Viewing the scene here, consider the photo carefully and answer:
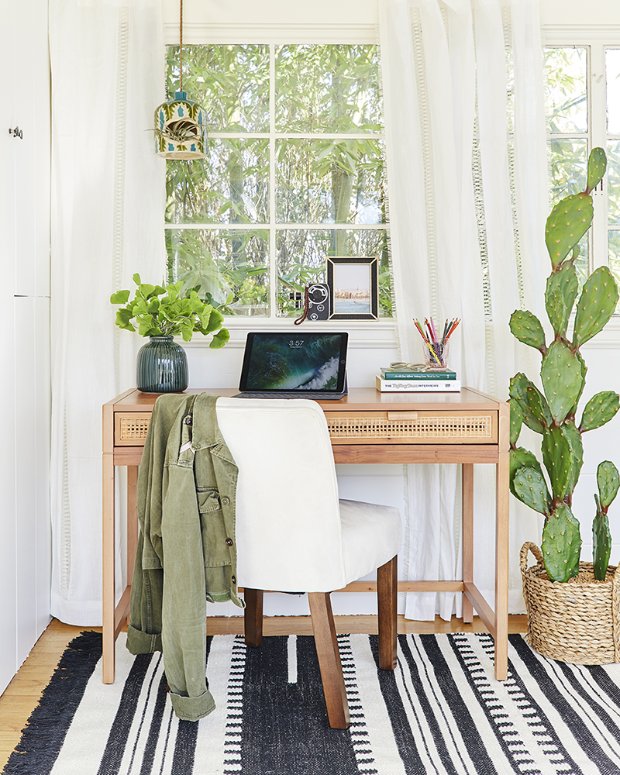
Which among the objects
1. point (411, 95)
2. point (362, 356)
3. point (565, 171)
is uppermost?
point (411, 95)

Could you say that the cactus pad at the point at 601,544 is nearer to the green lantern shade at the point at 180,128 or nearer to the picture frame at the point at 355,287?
the picture frame at the point at 355,287

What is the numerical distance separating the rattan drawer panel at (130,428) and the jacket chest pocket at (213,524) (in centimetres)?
35

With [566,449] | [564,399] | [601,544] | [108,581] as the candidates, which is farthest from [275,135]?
[601,544]

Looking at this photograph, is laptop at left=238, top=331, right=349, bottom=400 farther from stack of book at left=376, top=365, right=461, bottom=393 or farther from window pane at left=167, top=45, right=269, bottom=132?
window pane at left=167, top=45, right=269, bottom=132

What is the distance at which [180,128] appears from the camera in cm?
281

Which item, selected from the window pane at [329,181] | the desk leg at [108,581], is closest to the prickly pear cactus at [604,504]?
the window pane at [329,181]

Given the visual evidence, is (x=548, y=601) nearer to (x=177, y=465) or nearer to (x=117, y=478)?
(x=177, y=465)

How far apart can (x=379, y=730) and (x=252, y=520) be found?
0.64 meters

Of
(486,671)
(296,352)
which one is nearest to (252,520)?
(296,352)

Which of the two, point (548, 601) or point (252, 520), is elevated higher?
point (252, 520)

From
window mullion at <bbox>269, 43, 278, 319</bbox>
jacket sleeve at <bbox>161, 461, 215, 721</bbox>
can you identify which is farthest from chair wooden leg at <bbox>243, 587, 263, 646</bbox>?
window mullion at <bbox>269, 43, 278, 319</bbox>

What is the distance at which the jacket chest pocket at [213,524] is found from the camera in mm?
2158

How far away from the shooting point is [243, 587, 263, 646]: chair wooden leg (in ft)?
8.93

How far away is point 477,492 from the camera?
2.98 metres
